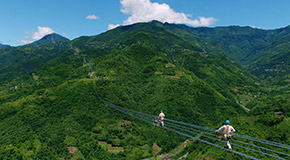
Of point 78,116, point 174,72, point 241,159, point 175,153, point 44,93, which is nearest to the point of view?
point 241,159

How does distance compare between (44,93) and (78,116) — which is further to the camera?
(44,93)

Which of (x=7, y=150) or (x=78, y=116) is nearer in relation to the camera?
(x=7, y=150)

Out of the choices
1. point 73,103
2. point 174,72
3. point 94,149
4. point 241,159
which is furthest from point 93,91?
point 241,159

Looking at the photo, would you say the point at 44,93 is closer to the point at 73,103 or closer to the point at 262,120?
the point at 73,103

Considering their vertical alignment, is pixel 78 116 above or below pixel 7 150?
above

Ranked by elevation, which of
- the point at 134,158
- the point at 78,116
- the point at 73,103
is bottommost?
the point at 134,158

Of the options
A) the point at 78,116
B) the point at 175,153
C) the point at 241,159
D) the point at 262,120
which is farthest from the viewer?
the point at 78,116

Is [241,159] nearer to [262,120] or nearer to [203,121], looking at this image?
[262,120]

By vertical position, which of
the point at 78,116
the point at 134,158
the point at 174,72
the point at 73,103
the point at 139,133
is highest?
the point at 174,72

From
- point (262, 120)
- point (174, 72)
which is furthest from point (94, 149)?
point (174, 72)

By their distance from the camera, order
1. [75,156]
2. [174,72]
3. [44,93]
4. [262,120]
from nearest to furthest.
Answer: [262,120], [75,156], [44,93], [174,72]
